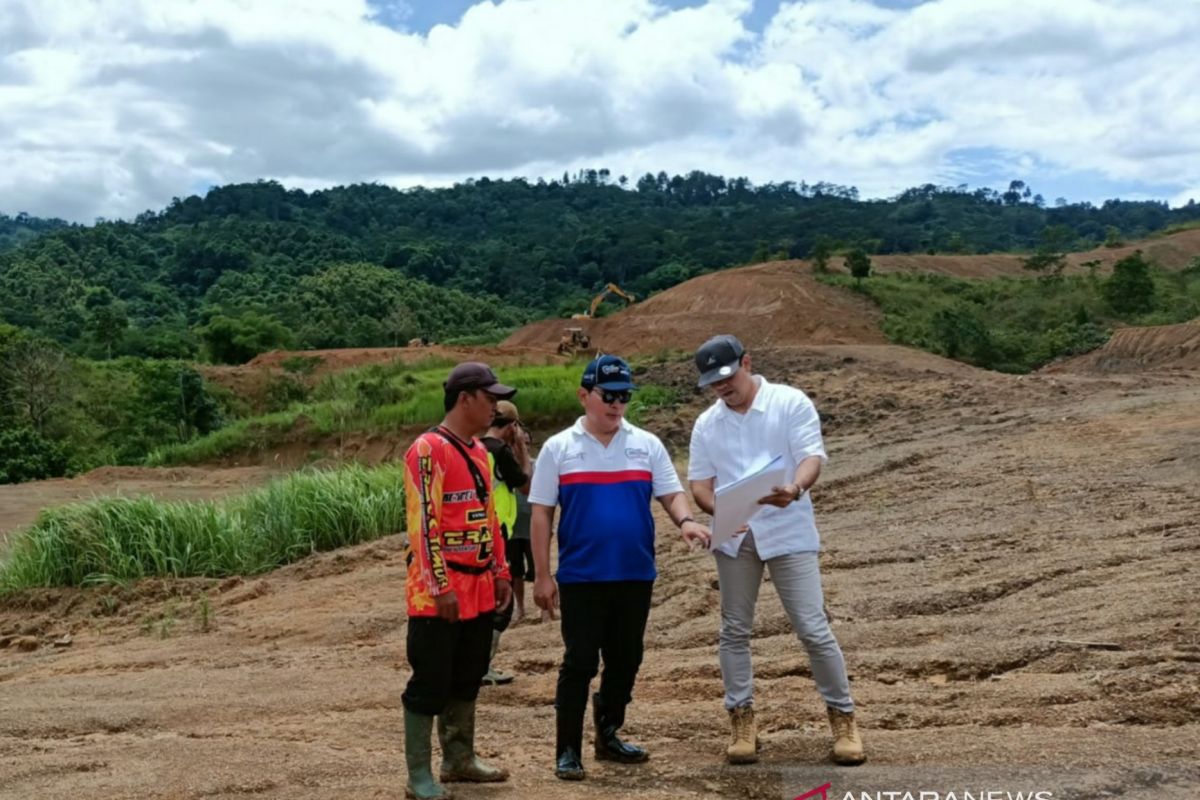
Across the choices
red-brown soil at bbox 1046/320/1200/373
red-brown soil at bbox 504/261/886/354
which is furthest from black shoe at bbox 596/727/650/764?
red-brown soil at bbox 504/261/886/354

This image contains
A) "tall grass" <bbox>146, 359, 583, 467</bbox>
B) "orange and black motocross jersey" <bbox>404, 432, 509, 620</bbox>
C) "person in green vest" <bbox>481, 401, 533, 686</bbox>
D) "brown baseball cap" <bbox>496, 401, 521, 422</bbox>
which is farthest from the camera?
"tall grass" <bbox>146, 359, 583, 467</bbox>

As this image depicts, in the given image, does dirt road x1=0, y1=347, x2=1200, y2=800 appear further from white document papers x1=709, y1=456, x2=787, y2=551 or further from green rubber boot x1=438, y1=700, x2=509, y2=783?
white document papers x1=709, y1=456, x2=787, y2=551

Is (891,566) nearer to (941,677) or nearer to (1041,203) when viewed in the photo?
(941,677)

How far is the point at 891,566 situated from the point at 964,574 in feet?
2.16

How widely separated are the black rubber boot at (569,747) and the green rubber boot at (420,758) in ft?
1.39

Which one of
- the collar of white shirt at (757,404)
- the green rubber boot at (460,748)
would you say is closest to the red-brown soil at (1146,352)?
the collar of white shirt at (757,404)

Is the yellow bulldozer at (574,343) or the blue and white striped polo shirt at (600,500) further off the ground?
the yellow bulldozer at (574,343)

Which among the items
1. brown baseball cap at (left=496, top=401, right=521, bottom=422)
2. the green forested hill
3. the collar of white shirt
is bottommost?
brown baseball cap at (left=496, top=401, right=521, bottom=422)

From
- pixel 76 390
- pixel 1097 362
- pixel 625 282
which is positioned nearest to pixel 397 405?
pixel 76 390

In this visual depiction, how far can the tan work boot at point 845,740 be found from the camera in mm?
4043

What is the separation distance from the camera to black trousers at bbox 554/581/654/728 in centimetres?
408

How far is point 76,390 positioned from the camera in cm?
3128

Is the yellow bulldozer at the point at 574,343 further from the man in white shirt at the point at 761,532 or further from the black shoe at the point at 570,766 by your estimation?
the black shoe at the point at 570,766

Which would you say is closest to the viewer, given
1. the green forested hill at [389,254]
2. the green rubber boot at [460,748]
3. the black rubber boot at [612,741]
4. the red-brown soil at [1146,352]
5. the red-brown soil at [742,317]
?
the green rubber boot at [460,748]
